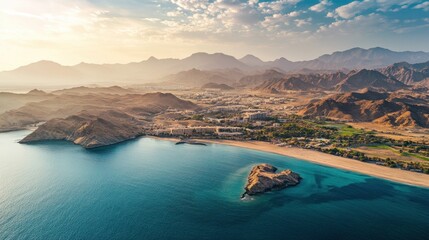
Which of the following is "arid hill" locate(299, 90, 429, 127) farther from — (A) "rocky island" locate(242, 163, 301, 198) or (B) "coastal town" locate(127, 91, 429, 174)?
(A) "rocky island" locate(242, 163, 301, 198)

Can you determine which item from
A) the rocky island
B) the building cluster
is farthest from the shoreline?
the rocky island

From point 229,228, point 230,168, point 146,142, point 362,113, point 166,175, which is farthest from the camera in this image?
point 362,113

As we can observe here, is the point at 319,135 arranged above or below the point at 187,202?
above

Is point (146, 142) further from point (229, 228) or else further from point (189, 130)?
point (229, 228)

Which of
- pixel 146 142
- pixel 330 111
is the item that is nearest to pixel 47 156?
pixel 146 142

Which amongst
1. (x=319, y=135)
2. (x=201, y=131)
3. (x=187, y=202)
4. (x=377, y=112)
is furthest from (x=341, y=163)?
(x=377, y=112)

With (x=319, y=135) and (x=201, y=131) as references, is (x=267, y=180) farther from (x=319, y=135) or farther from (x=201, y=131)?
(x=201, y=131)
